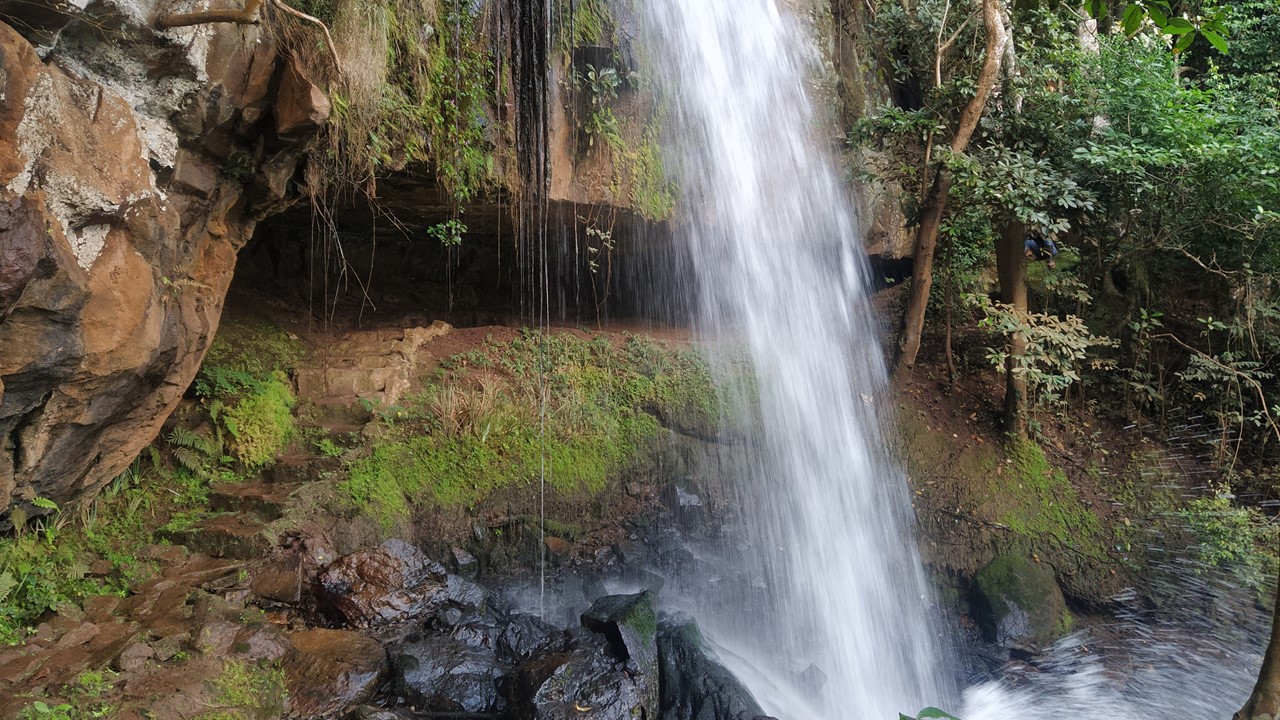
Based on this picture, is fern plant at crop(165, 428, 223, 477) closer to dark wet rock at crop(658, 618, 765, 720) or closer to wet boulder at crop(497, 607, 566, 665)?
wet boulder at crop(497, 607, 566, 665)

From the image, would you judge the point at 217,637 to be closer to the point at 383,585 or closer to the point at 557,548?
the point at 383,585

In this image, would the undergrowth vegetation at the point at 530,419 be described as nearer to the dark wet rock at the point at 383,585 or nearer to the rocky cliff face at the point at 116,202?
the dark wet rock at the point at 383,585

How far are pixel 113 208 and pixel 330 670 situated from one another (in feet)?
9.62

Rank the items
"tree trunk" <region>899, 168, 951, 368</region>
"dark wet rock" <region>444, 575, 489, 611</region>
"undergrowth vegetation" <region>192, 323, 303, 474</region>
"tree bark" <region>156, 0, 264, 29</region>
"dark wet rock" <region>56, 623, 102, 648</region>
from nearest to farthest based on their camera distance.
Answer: "tree bark" <region>156, 0, 264, 29</region>, "dark wet rock" <region>56, 623, 102, 648</region>, "dark wet rock" <region>444, 575, 489, 611</region>, "undergrowth vegetation" <region>192, 323, 303, 474</region>, "tree trunk" <region>899, 168, 951, 368</region>

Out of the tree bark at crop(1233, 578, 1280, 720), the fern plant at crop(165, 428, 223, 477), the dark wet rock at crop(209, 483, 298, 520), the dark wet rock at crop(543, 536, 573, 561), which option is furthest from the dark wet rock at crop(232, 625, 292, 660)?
the tree bark at crop(1233, 578, 1280, 720)

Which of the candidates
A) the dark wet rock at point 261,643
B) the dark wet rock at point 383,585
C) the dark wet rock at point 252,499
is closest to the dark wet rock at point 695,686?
the dark wet rock at point 383,585

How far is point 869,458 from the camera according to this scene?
7934 mm

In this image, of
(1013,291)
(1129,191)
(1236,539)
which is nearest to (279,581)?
(1013,291)

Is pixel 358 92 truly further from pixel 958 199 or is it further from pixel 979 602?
pixel 979 602

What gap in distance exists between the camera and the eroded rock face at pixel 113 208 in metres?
3.42

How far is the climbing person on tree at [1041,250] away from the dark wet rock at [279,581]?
371 inches

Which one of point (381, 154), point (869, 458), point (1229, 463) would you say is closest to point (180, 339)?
point (381, 154)

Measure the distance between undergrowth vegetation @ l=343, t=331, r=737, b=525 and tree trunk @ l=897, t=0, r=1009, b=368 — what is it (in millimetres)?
2587

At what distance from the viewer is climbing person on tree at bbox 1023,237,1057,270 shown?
377 inches
